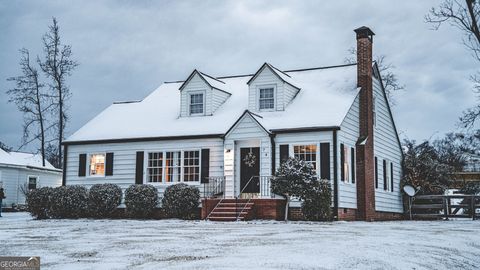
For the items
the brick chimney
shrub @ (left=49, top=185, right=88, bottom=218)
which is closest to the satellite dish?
the brick chimney

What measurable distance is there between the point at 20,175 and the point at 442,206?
96.8 ft

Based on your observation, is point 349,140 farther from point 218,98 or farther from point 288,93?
point 218,98

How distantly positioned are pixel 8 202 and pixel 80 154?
15919 millimetres

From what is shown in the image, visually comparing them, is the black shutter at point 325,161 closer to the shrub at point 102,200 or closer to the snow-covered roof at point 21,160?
the shrub at point 102,200

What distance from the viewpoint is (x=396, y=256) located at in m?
10.5

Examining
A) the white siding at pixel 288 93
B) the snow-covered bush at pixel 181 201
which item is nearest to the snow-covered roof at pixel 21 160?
the snow-covered bush at pixel 181 201

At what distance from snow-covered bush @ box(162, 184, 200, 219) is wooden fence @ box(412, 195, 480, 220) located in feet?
36.9

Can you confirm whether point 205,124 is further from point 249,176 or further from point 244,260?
point 244,260

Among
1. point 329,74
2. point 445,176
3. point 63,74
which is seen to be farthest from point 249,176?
point 63,74

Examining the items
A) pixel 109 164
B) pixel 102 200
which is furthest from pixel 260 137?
pixel 109 164

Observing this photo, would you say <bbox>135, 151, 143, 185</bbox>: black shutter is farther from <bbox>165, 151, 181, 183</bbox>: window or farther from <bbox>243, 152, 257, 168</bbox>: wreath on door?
<bbox>243, 152, 257, 168</bbox>: wreath on door

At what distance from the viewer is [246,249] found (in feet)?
35.8

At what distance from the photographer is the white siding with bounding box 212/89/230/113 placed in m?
26.7

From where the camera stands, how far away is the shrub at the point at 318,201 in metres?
20.5
